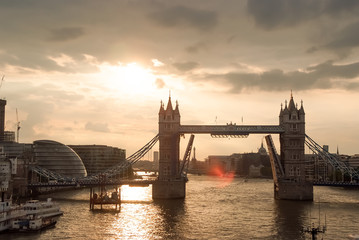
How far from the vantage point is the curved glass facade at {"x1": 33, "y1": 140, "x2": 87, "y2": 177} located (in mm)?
189625

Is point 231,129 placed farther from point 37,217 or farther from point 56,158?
point 56,158

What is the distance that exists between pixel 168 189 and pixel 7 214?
54677mm

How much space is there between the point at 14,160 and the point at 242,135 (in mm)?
67109

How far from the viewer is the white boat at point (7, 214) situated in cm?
7600

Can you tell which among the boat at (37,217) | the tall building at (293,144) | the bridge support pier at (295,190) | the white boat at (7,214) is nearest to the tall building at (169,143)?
Result: the bridge support pier at (295,190)

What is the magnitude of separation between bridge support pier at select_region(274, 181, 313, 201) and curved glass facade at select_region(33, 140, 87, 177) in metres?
100

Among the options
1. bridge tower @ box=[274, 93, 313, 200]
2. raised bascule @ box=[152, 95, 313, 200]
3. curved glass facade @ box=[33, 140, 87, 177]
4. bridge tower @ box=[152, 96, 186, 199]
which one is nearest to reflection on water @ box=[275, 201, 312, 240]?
bridge tower @ box=[274, 93, 313, 200]

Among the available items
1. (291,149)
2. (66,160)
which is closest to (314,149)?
(291,149)

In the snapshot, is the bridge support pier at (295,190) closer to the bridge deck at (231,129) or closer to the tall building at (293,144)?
the tall building at (293,144)

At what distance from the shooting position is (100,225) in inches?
3280

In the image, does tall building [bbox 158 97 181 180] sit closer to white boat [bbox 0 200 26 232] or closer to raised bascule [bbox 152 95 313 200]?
raised bascule [bbox 152 95 313 200]

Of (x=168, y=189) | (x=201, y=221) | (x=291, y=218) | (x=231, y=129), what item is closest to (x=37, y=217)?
(x=201, y=221)

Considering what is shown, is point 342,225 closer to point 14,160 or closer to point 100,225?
point 100,225

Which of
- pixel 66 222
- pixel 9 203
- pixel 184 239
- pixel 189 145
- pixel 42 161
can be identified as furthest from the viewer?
pixel 42 161
